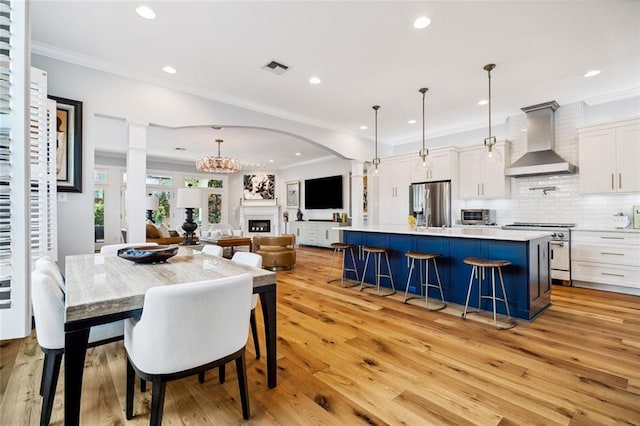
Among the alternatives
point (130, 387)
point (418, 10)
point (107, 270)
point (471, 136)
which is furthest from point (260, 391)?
point (471, 136)

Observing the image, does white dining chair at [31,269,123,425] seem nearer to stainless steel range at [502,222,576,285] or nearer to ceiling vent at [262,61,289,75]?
ceiling vent at [262,61,289,75]

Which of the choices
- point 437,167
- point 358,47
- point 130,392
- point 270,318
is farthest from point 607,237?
point 130,392

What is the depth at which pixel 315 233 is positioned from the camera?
364 inches

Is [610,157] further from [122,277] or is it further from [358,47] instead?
[122,277]

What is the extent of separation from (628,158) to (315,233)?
675cm

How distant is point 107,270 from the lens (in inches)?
80.0

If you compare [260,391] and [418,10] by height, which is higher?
[418,10]

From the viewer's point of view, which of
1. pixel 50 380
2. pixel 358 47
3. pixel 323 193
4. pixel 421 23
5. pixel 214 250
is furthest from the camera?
pixel 323 193

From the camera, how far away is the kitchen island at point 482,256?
316 centimetres

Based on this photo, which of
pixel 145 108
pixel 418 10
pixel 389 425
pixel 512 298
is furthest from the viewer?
pixel 145 108

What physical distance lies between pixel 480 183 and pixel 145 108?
5279mm

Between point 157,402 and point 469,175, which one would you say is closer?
point 157,402

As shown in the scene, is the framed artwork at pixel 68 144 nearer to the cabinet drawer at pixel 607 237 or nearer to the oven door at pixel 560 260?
the oven door at pixel 560 260

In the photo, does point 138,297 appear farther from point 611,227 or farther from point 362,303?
point 611,227
